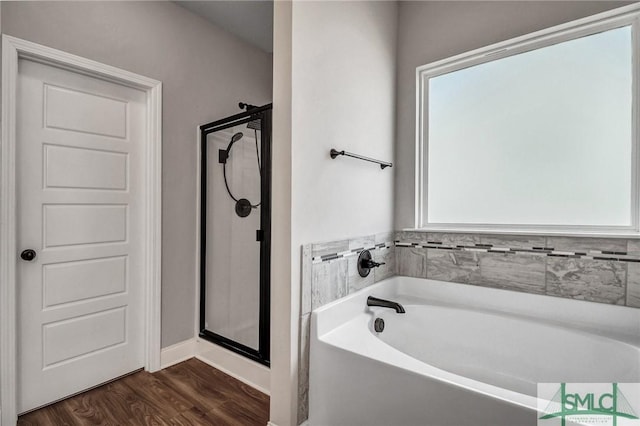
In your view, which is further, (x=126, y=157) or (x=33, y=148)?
(x=126, y=157)

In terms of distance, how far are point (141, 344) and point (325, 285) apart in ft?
4.94

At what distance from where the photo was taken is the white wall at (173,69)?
1913mm

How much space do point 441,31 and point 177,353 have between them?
2.94 meters

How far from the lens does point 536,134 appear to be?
1892 mm

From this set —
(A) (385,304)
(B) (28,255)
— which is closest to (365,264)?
(A) (385,304)

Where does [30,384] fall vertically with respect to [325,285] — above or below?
below

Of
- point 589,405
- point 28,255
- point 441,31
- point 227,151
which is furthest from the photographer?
point 227,151

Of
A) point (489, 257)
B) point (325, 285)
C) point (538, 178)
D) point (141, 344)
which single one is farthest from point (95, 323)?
point (538, 178)

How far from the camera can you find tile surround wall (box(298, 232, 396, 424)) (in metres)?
1.53

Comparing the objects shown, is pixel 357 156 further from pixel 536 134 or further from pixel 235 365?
pixel 235 365

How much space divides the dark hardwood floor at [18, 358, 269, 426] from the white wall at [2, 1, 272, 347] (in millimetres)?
338

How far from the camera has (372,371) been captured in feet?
4.33

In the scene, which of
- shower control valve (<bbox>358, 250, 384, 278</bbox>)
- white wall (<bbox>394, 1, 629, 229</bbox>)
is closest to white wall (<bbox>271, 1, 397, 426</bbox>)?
shower control valve (<bbox>358, 250, 384, 278</bbox>)

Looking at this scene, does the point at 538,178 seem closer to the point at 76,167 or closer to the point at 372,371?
the point at 372,371
